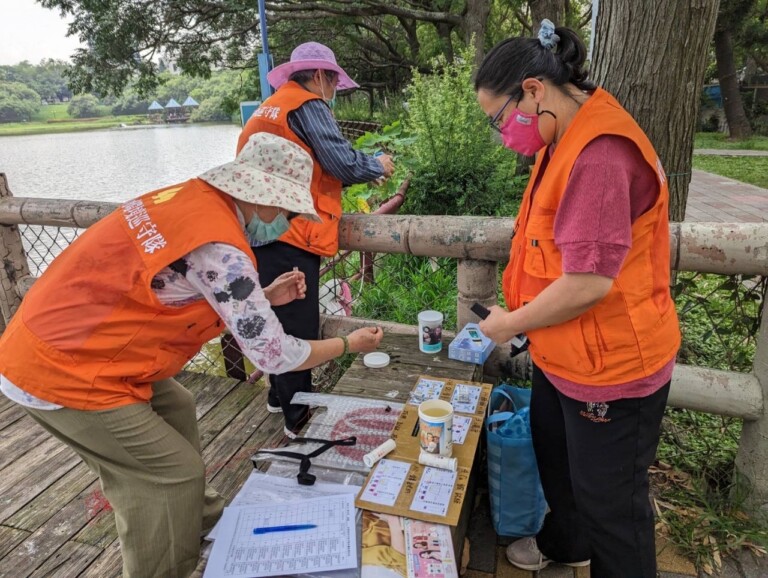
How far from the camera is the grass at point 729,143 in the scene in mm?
14909

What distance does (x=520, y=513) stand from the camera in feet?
6.91

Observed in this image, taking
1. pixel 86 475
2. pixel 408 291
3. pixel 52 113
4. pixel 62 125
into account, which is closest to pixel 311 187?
pixel 86 475

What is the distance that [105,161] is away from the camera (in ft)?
65.1

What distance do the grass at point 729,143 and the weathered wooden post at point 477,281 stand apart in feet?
50.3

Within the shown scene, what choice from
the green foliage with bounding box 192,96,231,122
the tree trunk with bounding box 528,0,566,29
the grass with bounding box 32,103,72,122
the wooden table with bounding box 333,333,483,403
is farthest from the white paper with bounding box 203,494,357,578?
the grass with bounding box 32,103,72,122

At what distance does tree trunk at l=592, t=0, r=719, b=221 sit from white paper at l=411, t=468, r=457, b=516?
1934 mm

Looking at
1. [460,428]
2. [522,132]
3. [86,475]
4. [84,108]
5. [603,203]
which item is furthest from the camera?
[84,108]

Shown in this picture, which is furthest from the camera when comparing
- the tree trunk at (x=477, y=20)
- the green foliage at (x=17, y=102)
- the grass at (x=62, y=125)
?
the grass at (x=62, y=125)

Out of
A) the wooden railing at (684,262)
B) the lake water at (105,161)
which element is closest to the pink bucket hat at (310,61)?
the wooden railing at (684,262)

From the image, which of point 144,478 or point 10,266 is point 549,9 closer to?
point 10,266

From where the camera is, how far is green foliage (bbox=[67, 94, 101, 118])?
2361 cm

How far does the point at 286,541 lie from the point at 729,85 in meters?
18.6

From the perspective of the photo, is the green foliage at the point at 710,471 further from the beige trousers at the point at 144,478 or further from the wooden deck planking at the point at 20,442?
the wooden deck planking at the point at 20,442

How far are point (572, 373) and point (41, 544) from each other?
2.22m
